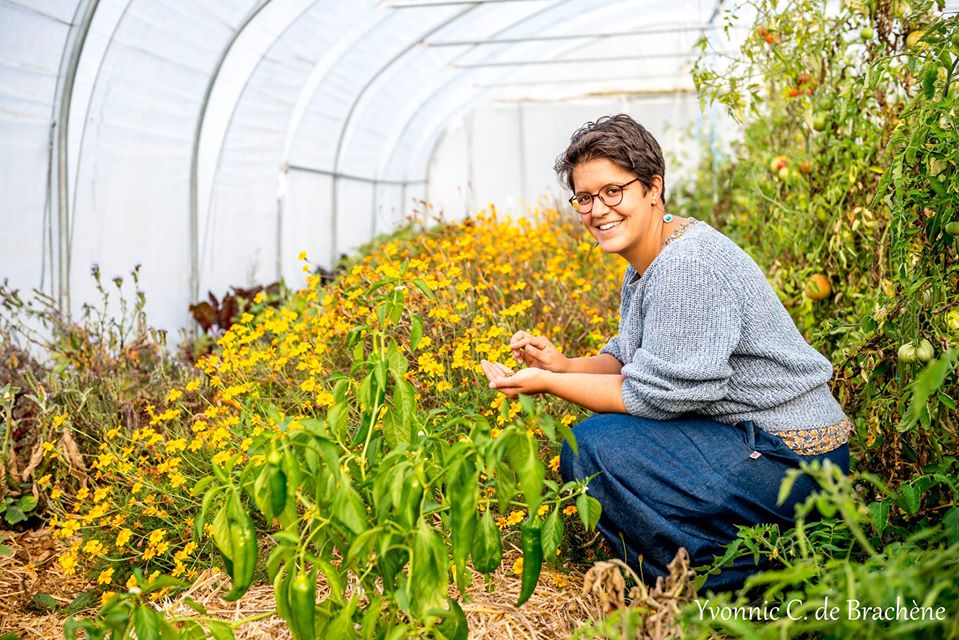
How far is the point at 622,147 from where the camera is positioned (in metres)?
1.94

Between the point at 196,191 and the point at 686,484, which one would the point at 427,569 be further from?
the point at 196,191

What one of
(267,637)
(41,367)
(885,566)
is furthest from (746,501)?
(41,367)

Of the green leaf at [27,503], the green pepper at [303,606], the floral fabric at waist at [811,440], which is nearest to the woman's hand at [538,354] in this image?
the floral fabric at waist at [811,440]

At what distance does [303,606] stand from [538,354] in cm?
94

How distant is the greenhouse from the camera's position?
1.33 meters

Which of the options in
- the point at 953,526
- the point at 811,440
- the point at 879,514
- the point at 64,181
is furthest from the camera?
the point at 64,181

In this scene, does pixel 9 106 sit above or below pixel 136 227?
above

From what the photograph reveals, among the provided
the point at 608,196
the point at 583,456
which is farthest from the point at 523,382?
the point at 608,196

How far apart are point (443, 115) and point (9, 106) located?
6903mm

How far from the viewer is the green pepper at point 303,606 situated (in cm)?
126

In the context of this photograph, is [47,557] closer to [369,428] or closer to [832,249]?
[369,428]

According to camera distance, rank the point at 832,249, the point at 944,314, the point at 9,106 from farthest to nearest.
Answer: the point at 9,106
the point at 832,249
the point at 944,314

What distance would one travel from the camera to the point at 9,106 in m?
3.64

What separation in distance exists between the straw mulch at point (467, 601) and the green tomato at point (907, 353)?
0.63 metres
